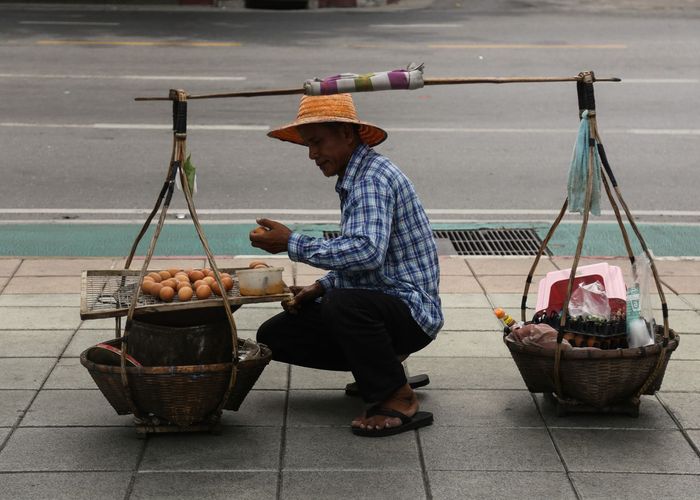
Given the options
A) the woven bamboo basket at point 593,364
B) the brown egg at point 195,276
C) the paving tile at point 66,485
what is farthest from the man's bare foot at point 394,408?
the paving tile at point 66,485

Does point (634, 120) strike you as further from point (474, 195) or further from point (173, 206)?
point (173, 206)

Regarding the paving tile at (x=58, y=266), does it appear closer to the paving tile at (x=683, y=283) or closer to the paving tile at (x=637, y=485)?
the paving tile at (x=683, y=283)

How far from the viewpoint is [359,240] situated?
4.30 m

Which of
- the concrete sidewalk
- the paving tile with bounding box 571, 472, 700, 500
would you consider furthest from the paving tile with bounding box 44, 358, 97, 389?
the paving tile with bounding box 571, 472, 700, 500

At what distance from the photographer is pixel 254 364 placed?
4.40 metres

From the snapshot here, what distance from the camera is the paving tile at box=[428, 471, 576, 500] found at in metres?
3.87

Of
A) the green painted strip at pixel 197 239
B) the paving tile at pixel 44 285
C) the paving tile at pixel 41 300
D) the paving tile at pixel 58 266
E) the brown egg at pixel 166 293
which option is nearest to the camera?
the brown egg at pixel 166 293

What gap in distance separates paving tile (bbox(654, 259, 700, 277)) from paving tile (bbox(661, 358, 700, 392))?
5.77 ft

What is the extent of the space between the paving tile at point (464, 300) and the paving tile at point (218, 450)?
2.06 metres

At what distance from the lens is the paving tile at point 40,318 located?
582 centimetres

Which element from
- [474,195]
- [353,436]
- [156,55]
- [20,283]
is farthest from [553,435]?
[156,55]

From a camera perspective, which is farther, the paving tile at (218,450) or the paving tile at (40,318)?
the paving tile at (40,318)

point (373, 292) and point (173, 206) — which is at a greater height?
point (373, 292)

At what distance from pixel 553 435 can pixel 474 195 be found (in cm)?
481
